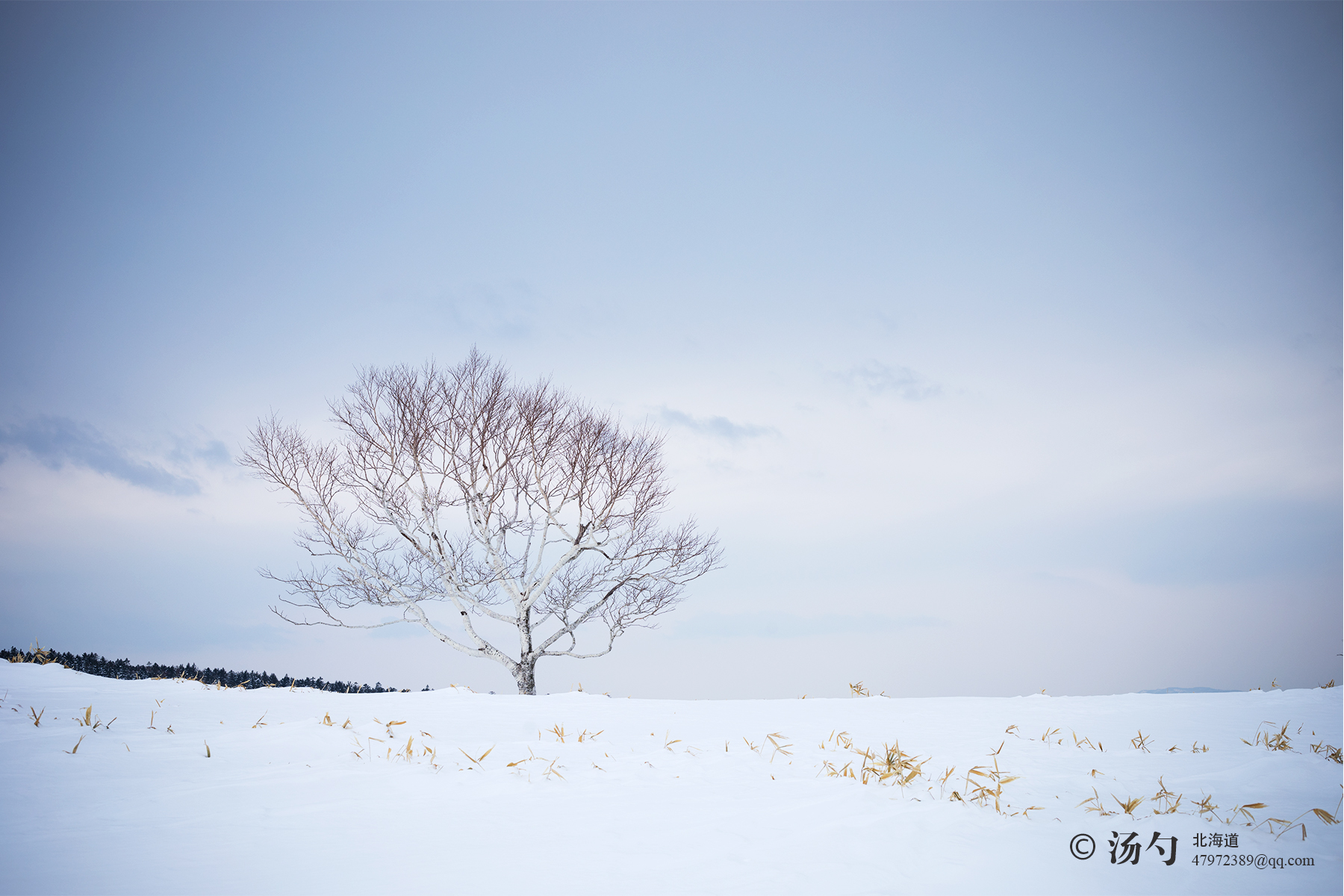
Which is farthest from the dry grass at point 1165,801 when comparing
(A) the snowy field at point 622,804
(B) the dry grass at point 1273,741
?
(B) the dry grass at point 1273,741

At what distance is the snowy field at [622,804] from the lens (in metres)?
2.35

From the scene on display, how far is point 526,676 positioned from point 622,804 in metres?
9.34

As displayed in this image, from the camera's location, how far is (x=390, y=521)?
1222 centimetres

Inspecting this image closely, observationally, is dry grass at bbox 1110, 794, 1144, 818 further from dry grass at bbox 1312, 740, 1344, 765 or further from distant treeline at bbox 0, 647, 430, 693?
distant treeline at bbox 0, 647, 430, 693

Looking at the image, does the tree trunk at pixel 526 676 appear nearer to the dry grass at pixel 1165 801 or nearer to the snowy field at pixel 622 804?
the snowy field at pixel 622 804

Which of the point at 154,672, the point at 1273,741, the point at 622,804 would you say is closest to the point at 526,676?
the point at 154,672

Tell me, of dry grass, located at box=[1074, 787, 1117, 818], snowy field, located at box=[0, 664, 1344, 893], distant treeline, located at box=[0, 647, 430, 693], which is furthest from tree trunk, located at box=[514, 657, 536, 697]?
dry grass, located at box=[1074, 787, 1117, 818]

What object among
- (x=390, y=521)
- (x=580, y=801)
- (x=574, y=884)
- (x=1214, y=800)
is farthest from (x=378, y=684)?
(x=1214, y=800)

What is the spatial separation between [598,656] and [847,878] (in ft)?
35.6

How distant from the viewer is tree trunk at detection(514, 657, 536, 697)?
11.8 m

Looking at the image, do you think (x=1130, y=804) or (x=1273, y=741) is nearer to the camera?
(x=1130, y=804)

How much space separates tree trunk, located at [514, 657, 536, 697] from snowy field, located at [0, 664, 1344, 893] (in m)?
6.60

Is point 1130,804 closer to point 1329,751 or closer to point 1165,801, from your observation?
point 1165,801

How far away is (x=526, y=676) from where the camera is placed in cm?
1183
